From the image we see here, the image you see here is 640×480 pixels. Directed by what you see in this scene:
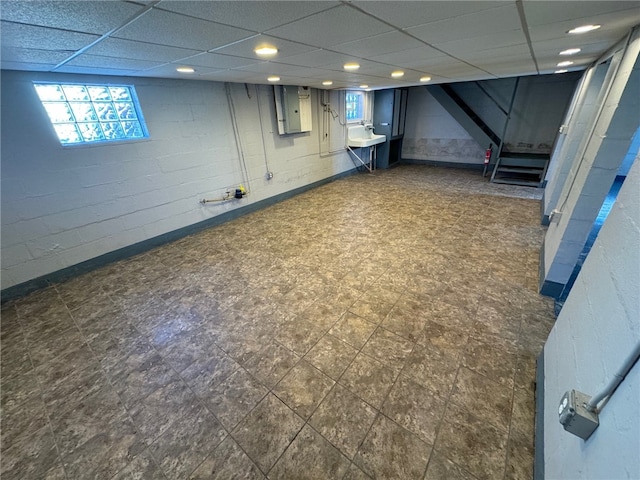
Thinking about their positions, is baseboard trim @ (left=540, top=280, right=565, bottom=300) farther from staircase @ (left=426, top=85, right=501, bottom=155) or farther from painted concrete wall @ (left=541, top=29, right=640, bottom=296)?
staircase @ (left=426, top=85, right=501, bottom=155)

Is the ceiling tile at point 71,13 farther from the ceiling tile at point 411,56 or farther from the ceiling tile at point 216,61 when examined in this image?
the ceiling tile at point 411,56

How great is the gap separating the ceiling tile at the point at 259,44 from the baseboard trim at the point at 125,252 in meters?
2.60

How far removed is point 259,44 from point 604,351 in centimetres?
235

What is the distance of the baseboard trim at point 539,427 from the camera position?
1.16 meters

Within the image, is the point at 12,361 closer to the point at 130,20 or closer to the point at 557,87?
the point at 130,20

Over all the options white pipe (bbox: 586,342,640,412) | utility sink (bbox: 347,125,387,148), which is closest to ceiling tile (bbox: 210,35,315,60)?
white pipe (bbox: 586,342,640,412)

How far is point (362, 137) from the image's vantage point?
6703 mm

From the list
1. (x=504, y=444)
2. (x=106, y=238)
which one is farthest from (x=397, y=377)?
(x=106, y=238)

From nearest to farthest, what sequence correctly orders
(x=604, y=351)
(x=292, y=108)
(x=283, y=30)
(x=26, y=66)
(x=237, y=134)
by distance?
(x=604, y=351), (x=283, y=30), (x=26, y=66), (x=237, y=134), (x=292, y=108)

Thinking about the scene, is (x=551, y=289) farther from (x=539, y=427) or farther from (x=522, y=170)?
(x=522, y=170)

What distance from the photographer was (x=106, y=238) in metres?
3.02

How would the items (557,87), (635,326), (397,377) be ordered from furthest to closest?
(557,87)
(397,377)
(635,326)

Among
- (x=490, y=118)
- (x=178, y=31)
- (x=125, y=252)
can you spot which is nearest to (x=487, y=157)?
(x=490, y=118)

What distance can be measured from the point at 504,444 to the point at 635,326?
3.11 feet
